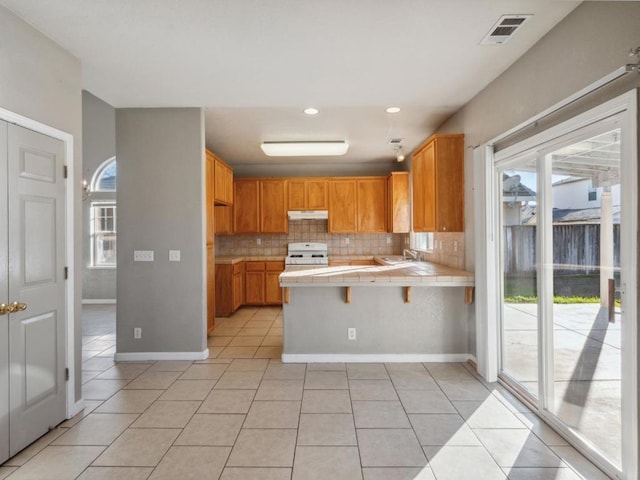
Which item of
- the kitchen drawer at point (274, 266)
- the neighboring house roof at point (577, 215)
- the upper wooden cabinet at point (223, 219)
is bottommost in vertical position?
the kitchen drawer at point (274, 266)

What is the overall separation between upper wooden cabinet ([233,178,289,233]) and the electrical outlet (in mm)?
2878

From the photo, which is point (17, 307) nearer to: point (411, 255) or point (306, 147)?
point (306, 147)

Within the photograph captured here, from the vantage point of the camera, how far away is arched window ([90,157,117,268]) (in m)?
7.31

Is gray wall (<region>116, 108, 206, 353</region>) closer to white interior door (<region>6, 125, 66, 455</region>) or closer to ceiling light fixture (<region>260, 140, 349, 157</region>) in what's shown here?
white interior door (<region>6, 125, 66, 455</region>)

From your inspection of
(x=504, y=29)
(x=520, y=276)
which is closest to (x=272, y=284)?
(x=520, y=276)

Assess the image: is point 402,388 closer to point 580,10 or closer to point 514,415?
point 514,415

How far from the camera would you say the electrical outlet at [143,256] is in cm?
380

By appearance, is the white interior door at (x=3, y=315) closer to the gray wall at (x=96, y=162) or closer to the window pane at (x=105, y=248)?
the gray wall at (x=96, y=162)

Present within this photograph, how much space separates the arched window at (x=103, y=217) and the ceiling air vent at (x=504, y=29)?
719 centimetres

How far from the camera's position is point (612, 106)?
5.99ft

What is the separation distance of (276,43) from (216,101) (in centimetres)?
130

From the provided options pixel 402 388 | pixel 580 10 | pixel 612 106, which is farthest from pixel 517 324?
pixel 580 10

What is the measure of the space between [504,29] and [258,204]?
195 inches

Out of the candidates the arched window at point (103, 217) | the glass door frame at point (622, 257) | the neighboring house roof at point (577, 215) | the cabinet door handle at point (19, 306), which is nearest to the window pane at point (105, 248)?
the arched window at point (103, 217)
